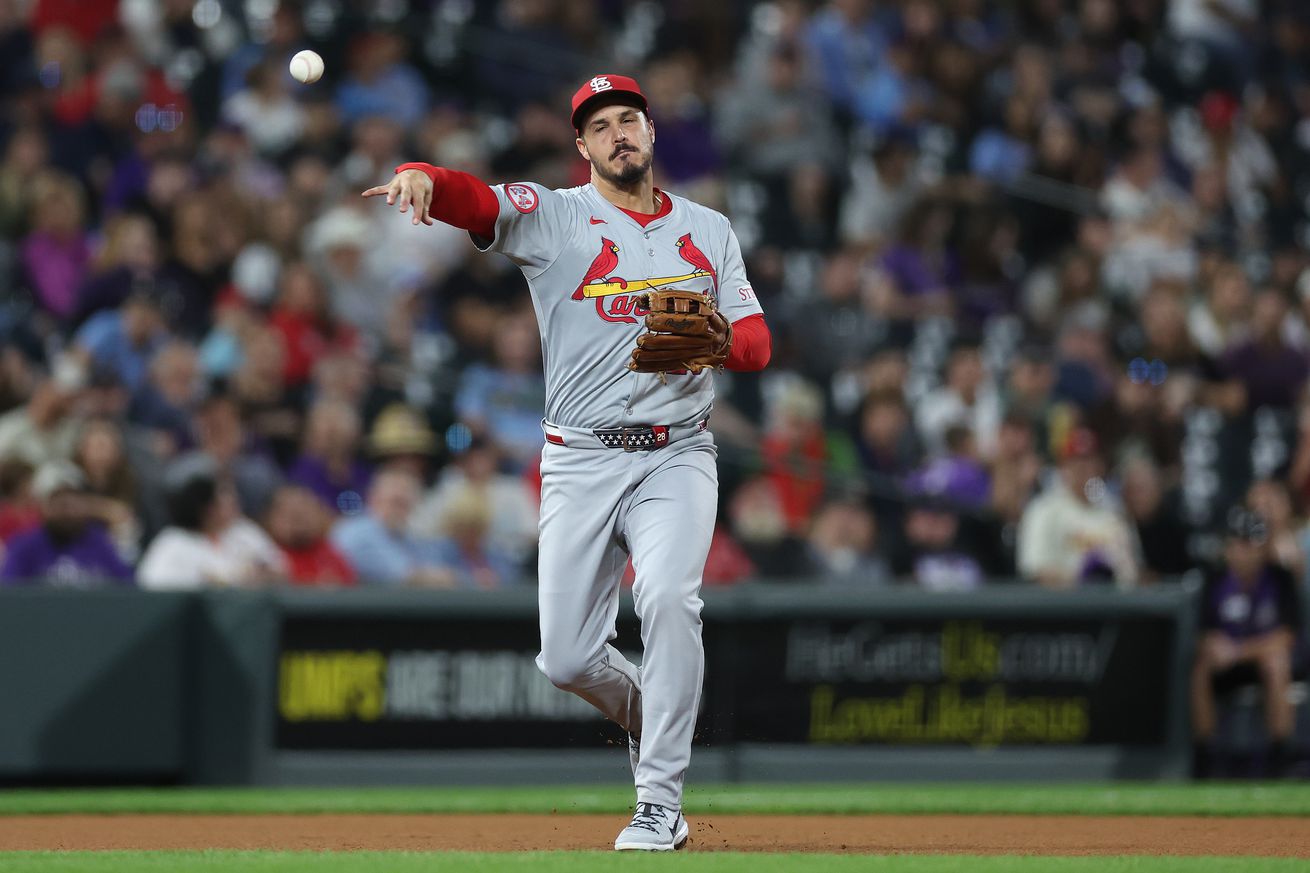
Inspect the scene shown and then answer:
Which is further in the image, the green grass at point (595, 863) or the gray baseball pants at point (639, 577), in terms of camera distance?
the gray baseball pants at point (639, 577)

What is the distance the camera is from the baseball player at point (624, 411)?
5.75m

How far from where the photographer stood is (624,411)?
19.5 ft

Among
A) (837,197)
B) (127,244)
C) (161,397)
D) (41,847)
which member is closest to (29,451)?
(161,397)

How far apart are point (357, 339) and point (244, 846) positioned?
5.18m

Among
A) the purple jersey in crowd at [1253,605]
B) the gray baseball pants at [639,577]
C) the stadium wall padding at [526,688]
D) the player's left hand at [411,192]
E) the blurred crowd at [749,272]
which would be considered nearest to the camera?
the player's left hand at [411,192]

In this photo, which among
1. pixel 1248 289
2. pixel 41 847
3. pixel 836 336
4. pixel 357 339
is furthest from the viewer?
pixel 1248 289

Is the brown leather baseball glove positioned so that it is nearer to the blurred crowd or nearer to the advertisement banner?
the advertisement banner

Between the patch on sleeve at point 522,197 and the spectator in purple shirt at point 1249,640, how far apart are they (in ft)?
17.6

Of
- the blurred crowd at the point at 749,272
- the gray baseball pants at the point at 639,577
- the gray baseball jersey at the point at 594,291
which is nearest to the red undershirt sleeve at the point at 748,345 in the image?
the gray baseball jersey at the point at 594,291

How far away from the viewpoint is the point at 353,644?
9.29 m

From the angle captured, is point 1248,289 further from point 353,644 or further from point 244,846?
point 244,846

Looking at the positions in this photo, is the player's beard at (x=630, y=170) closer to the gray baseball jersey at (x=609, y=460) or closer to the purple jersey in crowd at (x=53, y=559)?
the gray baseball jersey at (x=609, y=460)

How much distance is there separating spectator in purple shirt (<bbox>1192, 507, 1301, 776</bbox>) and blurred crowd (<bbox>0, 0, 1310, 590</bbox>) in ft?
1.05

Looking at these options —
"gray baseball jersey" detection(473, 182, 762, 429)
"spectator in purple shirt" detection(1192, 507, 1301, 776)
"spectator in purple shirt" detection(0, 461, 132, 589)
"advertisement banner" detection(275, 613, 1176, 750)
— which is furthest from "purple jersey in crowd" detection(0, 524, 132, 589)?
"spectator in purple shirt" detection(1192, 507, 1301, 776)
